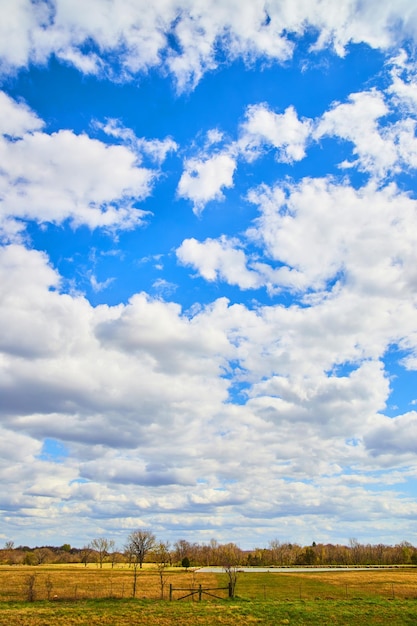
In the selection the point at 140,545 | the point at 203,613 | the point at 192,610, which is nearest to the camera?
the point at 203,613

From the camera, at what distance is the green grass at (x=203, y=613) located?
36.1 metres

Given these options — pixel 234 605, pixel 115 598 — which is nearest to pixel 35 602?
pixel 115 598

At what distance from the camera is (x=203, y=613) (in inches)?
1572

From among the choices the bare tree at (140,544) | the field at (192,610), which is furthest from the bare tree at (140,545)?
the field at (192,610)

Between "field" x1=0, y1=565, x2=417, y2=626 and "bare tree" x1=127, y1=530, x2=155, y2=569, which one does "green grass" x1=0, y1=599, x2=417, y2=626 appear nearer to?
"field" x1=0, y1=565, x2=417, y2=626

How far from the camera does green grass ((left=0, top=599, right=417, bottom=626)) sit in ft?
118

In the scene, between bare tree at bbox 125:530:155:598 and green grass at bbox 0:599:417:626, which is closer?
green grass at bbox 0:599:417:626

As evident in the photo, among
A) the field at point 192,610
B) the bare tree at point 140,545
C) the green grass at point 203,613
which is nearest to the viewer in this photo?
the green grass at point 203,613

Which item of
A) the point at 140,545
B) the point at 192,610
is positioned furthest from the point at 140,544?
the point at 192,610

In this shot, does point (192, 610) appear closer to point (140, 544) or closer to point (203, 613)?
point (203, 613)

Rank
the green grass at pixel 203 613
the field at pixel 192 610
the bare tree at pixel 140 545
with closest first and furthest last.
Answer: the green grass at pixel 203 613 → the field at pixel 192 610 → the bare tree at pixel 140 545

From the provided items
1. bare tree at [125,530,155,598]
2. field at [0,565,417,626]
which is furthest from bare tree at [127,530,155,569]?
field at [0,565,417,626]

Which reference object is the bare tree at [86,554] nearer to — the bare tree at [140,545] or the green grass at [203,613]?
the bare tree at [140,545]

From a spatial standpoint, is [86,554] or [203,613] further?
[86,554]
